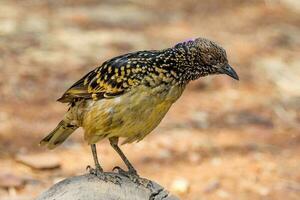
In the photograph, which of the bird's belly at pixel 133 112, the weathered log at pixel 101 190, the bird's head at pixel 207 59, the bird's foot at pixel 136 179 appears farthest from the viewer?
the bird's foot at pixel 136 179

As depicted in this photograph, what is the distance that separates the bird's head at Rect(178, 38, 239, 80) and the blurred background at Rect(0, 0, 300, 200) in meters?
2.22

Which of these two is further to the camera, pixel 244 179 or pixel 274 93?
pixel 274 93

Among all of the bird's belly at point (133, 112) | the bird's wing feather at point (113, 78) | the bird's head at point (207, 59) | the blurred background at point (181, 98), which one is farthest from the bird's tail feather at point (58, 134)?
the blurred background at point (181, 98)

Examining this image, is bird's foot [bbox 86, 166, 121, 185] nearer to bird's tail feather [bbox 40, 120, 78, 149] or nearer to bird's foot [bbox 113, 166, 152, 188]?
bird's foot [bbox 113, 166, 152, 188]

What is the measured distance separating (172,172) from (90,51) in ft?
11.0

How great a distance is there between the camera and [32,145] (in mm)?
8312

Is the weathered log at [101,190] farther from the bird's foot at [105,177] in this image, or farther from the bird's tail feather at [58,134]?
the bird's tail feather at [58,134]

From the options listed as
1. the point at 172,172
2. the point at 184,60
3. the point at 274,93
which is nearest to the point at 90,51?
the point at 274,93

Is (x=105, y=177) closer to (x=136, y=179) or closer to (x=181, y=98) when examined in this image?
(x=136, y=179)

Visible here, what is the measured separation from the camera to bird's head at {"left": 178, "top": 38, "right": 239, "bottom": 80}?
5637 mm

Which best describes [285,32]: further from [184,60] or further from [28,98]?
[184,60]

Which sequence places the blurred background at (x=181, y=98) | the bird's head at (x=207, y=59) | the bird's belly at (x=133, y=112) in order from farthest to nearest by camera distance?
the blurred background at (x=181, y=98) < the bird's head at (x=207, y=59) < the bird's belly at (x=133, y=112)

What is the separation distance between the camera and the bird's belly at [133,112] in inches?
217

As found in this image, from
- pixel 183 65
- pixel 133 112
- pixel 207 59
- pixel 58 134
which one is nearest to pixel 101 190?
pixel 133 112
